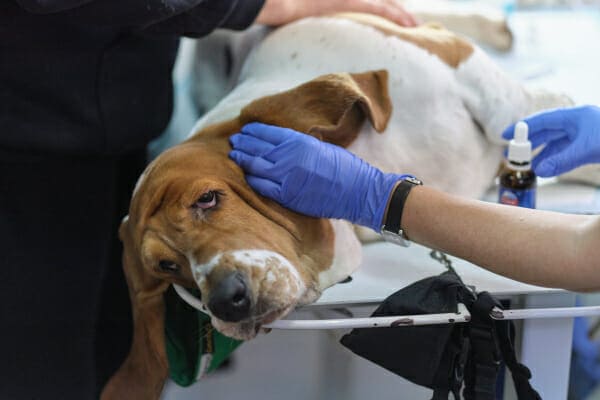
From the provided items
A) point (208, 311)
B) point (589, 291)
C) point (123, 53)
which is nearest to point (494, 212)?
point (589, 291)

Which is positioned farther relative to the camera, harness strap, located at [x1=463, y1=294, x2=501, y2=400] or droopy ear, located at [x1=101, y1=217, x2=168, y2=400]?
droopy ear, located at [x1=101, y1=217, x2=168, y2=400]

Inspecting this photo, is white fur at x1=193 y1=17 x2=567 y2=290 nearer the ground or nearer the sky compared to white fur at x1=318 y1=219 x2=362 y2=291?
nearer the sky

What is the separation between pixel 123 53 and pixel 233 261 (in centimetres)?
58

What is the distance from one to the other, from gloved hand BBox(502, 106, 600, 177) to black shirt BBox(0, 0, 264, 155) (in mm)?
567

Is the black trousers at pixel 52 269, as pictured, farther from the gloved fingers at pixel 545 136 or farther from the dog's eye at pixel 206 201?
the gloved fingers at pixel 545 136

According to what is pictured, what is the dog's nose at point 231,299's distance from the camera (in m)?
0.99

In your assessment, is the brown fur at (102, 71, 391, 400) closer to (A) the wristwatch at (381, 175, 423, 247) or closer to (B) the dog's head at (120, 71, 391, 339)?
(B) the dog's head at (120, 71, 391, 339)

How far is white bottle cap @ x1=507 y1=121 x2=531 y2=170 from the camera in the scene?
4.11 feet

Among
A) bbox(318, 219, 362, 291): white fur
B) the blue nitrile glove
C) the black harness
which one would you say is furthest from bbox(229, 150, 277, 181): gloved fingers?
the black harness

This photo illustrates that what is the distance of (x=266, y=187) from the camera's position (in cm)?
113

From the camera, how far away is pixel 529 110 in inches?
58.6

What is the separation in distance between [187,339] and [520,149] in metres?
0.63

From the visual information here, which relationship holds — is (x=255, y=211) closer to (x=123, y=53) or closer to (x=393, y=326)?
(x=393, y=326)

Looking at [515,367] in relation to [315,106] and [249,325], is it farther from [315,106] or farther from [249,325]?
[315,106]
